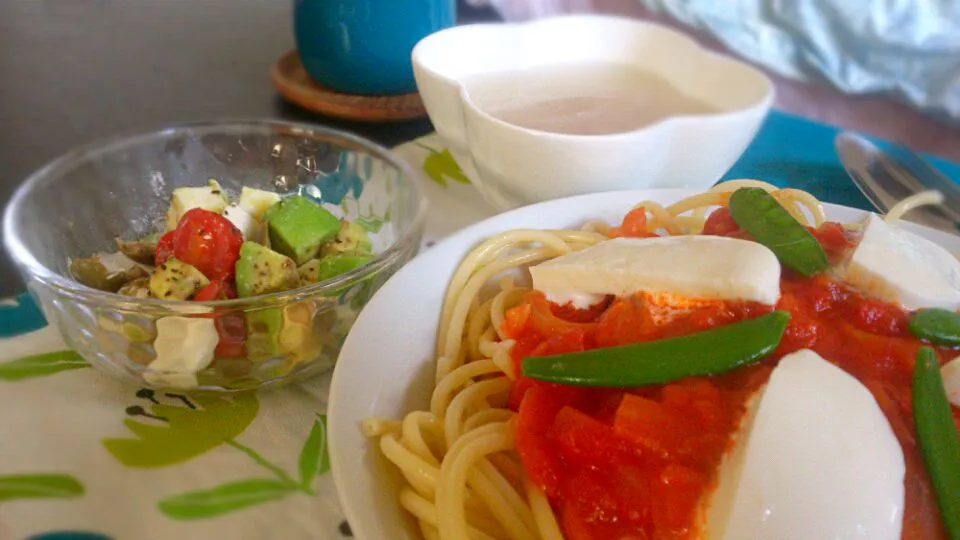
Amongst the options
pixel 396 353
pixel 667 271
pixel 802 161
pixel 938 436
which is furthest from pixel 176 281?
pixel 802 161

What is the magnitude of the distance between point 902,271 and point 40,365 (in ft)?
3.10

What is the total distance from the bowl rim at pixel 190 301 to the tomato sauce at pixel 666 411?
0.21 m

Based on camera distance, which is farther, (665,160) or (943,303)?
(665,160)

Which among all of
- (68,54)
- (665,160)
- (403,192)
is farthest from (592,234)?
(68,54)

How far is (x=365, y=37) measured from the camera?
4.78ft

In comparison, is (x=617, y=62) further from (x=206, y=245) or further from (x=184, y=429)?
(x=184, y=429)

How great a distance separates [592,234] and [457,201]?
390mm

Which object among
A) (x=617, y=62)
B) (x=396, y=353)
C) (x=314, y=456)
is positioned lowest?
(x=314, y=456)

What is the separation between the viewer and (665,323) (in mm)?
691

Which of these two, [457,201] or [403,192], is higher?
[403,192]

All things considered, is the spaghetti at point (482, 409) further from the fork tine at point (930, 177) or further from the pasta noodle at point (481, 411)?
the fork tine at point (930, 177)

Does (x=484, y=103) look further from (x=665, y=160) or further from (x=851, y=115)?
(x=851, y=115)

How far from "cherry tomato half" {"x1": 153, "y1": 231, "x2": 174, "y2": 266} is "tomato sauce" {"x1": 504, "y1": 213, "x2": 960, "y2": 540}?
44cm

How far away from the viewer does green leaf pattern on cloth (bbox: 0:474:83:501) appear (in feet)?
2.44
